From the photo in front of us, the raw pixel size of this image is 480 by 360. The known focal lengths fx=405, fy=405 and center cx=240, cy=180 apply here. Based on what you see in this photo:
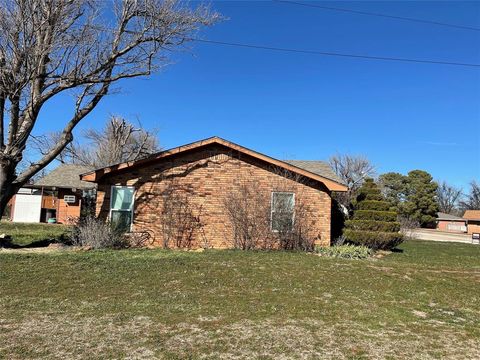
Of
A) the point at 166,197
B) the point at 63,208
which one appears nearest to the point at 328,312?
the point at 166,197

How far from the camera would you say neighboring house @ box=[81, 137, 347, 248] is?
552 inches

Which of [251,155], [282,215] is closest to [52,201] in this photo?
[251,155]

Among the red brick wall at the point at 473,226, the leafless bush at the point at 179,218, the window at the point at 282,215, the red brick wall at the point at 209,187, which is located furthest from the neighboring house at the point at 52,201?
the red brick wall at the point at 473,226

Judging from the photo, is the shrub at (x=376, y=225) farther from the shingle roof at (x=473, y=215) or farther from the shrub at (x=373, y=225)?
the shingle roof at (x=473, y=215)

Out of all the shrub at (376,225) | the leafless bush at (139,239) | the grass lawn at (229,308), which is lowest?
the grass lawn at (229,308)

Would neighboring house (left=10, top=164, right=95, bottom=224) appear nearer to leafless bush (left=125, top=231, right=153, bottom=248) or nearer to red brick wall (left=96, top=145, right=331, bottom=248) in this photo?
red brick wall (left=96, top=145, right=331, bottom=248)

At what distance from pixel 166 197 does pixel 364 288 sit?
8.04 metres

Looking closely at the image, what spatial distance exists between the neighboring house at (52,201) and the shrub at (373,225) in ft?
64.9

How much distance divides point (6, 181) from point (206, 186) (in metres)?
6.37

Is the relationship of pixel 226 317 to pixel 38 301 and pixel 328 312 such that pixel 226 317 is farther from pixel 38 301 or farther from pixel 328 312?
pixel 38 301

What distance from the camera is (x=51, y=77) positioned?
12797 millimetres

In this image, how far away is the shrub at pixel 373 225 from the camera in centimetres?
1453

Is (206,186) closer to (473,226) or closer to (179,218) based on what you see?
(179,218)

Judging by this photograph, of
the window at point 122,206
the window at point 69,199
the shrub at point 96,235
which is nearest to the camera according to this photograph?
the shrub at point 96,235
